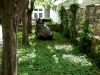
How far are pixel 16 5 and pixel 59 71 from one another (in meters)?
2.55

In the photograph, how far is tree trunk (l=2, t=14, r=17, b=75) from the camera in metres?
4.37

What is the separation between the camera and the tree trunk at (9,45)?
437 cm

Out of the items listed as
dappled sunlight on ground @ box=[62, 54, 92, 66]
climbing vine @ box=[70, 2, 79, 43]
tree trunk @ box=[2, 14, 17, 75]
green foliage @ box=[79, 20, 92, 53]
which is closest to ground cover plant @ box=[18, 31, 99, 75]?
dappled sunlight on ground @ box=[62, 54, 92, 66]

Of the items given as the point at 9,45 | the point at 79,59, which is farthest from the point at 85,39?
the point at 9,45

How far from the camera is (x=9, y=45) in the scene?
451 cm

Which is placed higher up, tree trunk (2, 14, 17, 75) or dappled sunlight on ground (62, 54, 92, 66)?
tree trunk (2, 14, 17, 75)

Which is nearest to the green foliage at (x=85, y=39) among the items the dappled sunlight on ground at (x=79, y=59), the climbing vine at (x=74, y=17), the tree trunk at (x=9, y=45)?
Result: the dappled sunlight on ground at (x=79, y=59)

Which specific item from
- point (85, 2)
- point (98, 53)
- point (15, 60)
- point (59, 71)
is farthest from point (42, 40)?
point (15, 60)

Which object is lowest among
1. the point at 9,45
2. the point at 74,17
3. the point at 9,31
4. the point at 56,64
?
the point at 56,64

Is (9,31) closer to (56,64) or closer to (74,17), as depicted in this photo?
(56,64)

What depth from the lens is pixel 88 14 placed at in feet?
30.9

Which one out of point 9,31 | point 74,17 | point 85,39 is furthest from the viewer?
point 74,17

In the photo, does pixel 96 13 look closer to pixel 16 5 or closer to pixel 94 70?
pixel 94 70

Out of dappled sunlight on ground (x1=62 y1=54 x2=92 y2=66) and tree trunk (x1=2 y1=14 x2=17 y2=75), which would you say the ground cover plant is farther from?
tree trunk (x1=2 y1=14 x2=17 y2=75)
